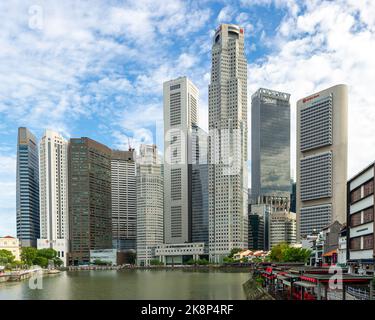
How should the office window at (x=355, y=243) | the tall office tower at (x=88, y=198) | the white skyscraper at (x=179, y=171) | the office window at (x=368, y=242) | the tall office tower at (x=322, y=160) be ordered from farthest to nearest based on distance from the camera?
the white skyscraper at (x=179, y=171) < the tall office tower at (x=88, y=198) < the tall office tower at (x=322, y=160) < the office window at (x=355, y=243) < the office window at (x=368, y=242)

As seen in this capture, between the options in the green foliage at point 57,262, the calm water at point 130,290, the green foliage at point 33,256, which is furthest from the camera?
the green foliage at point 57,262

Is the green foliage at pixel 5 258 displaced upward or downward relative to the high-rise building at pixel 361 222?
downward

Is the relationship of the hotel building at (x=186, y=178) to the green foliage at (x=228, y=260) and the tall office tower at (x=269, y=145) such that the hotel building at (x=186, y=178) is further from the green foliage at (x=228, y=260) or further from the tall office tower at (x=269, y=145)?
the tall office tower at (x=269, y=145)

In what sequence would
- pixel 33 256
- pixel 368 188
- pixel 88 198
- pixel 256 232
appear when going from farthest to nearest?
pixel 256 232 → pixel 88 198 → pixel 33 256 → pixel 368 188

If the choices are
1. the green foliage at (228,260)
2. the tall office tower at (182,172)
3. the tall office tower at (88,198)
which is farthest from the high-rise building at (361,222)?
the tall office tower at (88,198)

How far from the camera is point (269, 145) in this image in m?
77.2

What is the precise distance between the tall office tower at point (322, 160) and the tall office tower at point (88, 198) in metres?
31.0

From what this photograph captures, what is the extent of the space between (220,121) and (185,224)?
18372 millimetres

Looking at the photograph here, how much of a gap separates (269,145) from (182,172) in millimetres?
22463

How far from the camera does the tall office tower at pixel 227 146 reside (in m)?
58.3

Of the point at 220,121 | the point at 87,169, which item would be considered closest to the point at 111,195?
the point at 87,169

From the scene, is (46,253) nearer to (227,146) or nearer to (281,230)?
(227,146)

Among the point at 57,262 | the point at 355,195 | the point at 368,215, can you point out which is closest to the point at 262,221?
the point at 57,262
